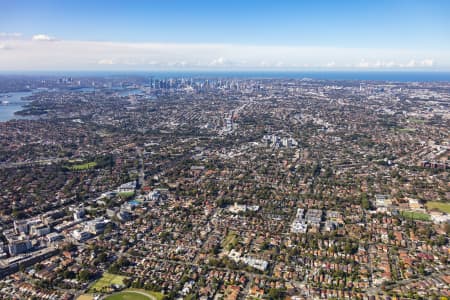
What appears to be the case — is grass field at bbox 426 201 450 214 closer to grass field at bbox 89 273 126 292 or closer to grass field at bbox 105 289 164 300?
grass field at bbox 105 289 164 300

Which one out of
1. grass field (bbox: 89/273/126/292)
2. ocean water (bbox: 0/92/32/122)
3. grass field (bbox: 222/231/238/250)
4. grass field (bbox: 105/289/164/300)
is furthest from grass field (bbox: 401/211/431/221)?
ocean water (bbox: 0/92/32/122)

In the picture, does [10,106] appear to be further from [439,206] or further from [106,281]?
[439,206]

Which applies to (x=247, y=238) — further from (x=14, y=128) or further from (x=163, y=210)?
(x=14, y=128)

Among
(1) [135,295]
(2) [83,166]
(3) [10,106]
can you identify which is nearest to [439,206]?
(1) [135,295]

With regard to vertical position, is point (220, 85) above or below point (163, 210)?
above

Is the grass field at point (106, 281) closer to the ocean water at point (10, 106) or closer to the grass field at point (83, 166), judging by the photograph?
the grass field at point (83, 166)

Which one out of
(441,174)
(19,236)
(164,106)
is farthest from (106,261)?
(164,106)
